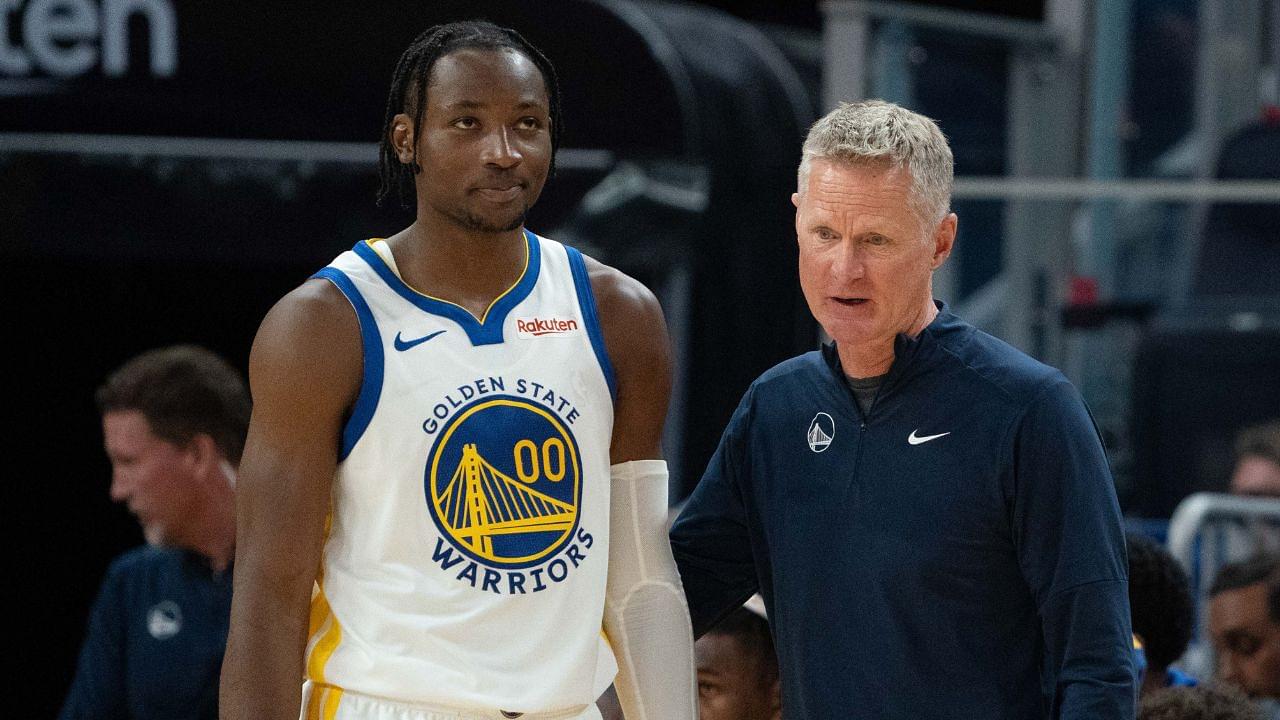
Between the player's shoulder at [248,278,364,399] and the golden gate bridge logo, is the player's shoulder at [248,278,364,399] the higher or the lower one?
the higher one

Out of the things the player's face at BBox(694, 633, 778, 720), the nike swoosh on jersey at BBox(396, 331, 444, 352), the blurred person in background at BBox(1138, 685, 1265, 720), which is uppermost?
the nike swoosh on jersey at BBox(396, 331, 444, 352)

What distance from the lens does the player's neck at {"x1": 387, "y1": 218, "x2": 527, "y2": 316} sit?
8.05 feet

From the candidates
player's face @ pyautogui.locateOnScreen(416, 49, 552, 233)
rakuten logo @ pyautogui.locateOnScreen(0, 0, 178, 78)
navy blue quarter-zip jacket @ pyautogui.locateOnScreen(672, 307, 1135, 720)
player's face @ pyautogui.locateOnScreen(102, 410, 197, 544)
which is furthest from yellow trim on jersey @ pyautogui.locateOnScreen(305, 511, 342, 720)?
rakuten logo @ pyautogui.locateOnScreen(0, 0, 178, 78)

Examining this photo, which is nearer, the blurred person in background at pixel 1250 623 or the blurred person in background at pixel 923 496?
the blurred person in background at pixel 923 496

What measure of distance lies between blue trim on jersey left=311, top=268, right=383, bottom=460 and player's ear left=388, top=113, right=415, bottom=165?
0.71ft

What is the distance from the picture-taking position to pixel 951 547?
237 cm

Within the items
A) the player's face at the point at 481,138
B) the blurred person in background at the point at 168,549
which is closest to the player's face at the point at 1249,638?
the blurred person in background at the point at 168,549

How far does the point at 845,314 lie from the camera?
241 centimetres

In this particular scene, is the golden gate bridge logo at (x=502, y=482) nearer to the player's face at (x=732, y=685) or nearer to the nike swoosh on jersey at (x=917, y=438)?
the nike swoosh on jersey at (x=917, y=438)

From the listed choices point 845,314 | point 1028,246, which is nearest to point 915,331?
point 845,314

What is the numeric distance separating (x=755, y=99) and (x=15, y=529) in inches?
108

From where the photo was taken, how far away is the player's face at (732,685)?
10.1 feet

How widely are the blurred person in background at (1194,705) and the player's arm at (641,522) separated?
3.20 feet

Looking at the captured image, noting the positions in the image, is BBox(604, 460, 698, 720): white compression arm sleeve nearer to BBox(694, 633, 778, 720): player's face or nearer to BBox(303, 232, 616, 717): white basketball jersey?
BBox(303, 232, 616, 717): white basketball jersey
